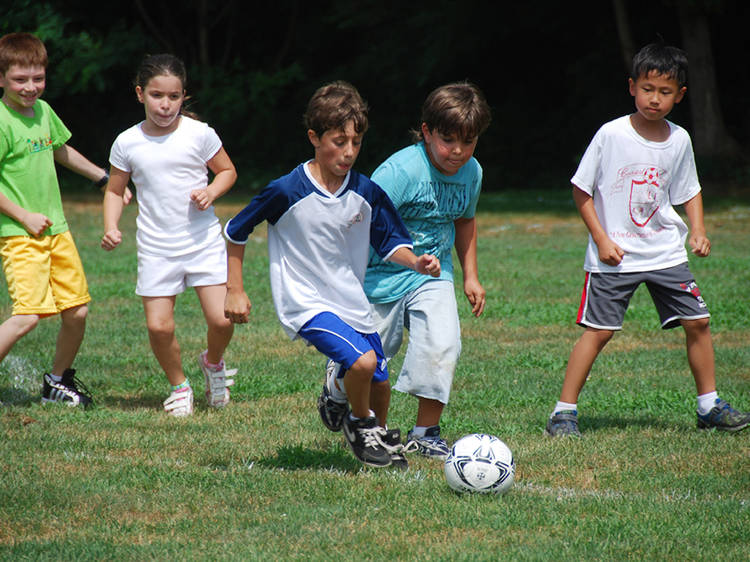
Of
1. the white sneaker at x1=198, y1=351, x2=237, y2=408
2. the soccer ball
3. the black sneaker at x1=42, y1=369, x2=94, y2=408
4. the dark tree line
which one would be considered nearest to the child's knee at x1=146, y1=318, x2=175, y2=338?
the white sneaker at x1=198, y1=351, x2=237, y2=408

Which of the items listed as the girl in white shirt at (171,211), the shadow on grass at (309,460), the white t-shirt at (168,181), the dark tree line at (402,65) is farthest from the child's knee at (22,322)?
the dark tree line at (402,65)

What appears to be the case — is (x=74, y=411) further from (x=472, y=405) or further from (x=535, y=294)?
(x=535, y=294)

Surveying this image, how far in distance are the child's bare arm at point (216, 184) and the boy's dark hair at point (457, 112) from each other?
1454 millimetres

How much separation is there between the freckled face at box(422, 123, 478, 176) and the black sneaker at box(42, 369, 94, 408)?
2677mm

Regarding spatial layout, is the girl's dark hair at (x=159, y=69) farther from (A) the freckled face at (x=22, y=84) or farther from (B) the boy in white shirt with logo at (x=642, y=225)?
(B) the boy in white shirt with logo at (x=642, y=225)

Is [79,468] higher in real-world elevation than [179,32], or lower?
lower

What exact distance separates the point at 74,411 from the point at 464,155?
2764 millimetres

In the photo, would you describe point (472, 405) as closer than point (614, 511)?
No

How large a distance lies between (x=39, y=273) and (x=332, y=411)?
207cm

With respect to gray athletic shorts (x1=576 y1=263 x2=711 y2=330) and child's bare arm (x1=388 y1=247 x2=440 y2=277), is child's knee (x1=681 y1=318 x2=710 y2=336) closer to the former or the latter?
gray athletic shorts (x1=576 y1=263 x2=711 y2=330)

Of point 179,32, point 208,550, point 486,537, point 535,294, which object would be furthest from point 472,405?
point 179,32

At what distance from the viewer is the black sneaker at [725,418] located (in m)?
5.35

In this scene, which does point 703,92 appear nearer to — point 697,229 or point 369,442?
point 697,229

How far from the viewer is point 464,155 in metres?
4.77
